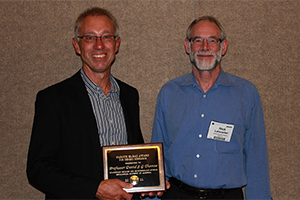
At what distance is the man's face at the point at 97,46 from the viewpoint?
2162 mm

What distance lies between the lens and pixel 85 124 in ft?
6.70

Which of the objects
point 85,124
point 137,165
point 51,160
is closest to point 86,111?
point 85,124

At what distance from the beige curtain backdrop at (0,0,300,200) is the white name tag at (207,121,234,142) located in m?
0.79

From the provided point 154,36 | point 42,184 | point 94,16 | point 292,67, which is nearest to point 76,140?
point 42,184

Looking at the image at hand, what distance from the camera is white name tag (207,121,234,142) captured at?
2.21 metres

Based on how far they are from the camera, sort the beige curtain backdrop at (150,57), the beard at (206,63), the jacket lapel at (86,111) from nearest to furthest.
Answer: the jacket lapel at (86,111), the beard at (206,63), the beige curtain backdrop at (150,57)

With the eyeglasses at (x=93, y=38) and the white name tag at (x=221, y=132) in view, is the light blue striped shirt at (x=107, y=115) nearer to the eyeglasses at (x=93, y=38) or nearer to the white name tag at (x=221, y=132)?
the eyeglasses at (x=93, y=38)

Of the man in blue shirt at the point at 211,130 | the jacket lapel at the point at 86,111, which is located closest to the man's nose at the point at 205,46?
the man in blue shirt at the point at 211,130

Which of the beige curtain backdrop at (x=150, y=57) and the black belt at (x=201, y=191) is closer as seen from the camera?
the black belt at (x=201, y=191)

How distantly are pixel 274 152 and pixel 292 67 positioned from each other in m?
0.87

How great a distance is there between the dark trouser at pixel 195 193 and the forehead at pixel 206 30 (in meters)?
1.19

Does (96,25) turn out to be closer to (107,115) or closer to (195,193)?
(107,115)

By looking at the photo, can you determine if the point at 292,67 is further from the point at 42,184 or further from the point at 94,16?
the point at 42,184

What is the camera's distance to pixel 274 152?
115 inches
